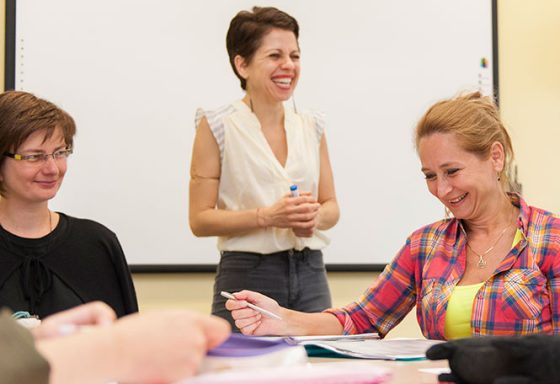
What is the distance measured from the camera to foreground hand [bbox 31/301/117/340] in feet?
2.88

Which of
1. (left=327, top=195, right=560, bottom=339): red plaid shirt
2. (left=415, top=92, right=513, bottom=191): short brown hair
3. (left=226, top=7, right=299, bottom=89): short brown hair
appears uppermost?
(left=226, top=7, right=299, bottom=89): short brown hair

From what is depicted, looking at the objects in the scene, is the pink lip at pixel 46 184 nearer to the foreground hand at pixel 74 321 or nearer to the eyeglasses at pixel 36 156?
the eyeglasses at pixel 36 156

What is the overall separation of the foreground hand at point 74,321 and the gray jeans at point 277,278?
5.19 ft

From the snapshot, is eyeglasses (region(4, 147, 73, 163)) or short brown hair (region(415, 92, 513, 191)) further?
eyeglasses (region(4, 147, 73, 163))

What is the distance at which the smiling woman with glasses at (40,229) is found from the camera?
2211 millimetres

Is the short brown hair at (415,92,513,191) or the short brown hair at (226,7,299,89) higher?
the short brown hair at (226,7,299,89)

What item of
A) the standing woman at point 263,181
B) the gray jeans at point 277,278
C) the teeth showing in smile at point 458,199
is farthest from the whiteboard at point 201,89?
the teeth showing in smile at point 458,199

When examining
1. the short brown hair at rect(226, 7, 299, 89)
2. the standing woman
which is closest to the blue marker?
the standing woman

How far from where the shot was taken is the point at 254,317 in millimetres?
1896

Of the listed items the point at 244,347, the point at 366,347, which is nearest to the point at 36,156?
the point at 366,347

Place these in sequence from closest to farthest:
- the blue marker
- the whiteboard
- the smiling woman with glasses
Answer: the smiling woman with glasses, the blue marker, the whiteboard

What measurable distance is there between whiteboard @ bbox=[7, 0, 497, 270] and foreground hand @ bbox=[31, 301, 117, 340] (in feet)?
8.02

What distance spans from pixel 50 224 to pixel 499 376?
160cm

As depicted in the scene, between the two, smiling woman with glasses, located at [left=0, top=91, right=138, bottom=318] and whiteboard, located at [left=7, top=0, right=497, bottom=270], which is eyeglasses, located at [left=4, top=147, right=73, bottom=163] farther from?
whiteboard, located at [left=7, top=0, right=497, bottom=270]
